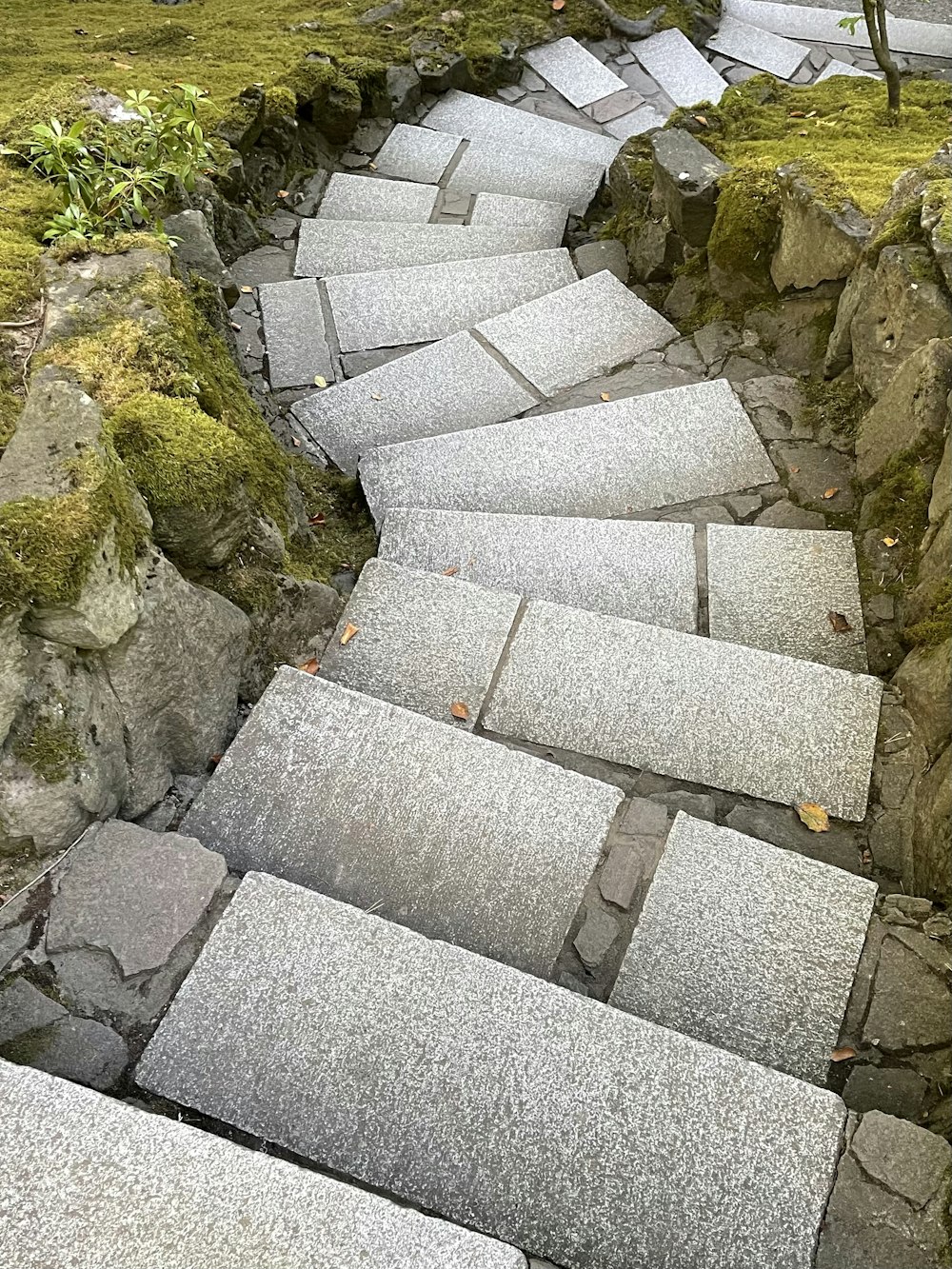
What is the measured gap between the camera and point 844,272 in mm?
2895

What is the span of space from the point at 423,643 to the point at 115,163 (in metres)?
2.12

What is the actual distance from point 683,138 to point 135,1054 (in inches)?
148

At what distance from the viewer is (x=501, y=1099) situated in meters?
1.37

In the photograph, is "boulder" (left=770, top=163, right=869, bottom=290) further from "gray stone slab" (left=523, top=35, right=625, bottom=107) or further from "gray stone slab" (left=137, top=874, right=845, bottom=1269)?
"gray stone slab" (left=523, top=35, right=625, bottom=107)

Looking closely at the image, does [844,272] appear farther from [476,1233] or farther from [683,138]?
[476,1233]

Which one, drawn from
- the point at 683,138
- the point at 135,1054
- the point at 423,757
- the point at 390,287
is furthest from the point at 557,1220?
the point at 683,138

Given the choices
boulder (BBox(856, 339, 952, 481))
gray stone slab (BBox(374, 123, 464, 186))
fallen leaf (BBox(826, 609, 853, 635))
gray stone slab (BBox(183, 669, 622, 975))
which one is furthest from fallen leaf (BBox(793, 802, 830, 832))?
gray stone slab (BBox(374, 123, 464, 186))

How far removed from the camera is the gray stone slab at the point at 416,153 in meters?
5.06

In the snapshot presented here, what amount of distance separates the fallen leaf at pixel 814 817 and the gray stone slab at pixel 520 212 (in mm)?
3488

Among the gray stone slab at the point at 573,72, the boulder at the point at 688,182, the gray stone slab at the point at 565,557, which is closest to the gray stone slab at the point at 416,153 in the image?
the gray stone slab at the point at 573,72

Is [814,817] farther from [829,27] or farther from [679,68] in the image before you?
[829,27]

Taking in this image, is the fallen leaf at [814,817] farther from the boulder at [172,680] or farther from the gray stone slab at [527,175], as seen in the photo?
the gray stone slab at [527,175]

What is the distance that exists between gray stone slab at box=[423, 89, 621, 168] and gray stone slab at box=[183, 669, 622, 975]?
4.58 metres

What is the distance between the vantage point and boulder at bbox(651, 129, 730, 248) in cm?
341
